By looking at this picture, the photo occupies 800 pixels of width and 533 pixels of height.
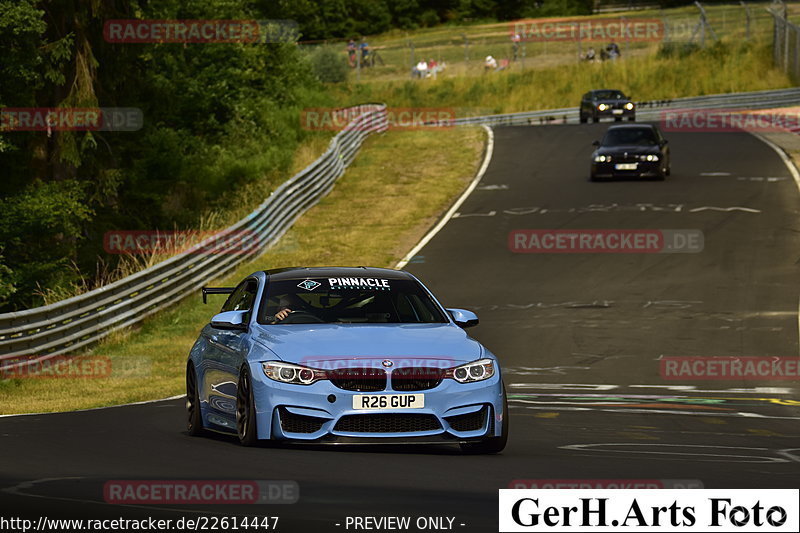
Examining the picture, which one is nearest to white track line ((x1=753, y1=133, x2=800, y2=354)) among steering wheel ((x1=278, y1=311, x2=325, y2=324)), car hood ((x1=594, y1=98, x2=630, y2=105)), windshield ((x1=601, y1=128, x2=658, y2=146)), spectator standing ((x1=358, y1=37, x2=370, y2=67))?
windshield ((x1=601, y1=128, x2=658, y2=146))

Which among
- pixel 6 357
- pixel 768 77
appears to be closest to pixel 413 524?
pixel 6 357

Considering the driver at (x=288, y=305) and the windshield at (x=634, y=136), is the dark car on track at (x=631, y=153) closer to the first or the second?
the windshield at (x=634, y=136)

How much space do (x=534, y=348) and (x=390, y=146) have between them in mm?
28954

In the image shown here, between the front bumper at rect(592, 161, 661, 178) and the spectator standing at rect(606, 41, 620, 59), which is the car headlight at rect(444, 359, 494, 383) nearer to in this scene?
the front bumper at rect(592, 161, 661, 178)

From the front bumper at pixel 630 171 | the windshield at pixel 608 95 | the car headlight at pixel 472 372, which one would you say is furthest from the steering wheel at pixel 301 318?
the windshield at pixel 608 95

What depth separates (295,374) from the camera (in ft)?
33.0

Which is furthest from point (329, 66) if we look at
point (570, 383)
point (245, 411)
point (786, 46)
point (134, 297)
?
point (245, 411)

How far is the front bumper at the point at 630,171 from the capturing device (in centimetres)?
4009

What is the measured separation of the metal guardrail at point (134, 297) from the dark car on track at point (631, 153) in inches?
342

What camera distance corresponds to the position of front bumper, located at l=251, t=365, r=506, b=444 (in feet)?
32.8

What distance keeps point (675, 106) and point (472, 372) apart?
5418cm

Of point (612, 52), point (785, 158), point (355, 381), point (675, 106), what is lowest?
point (675, 106)

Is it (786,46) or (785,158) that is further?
(786,46)

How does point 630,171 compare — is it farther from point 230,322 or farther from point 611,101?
point 230,322
